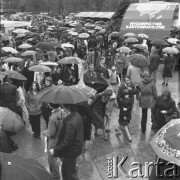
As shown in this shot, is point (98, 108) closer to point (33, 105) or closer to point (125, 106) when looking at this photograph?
point (125, 106)

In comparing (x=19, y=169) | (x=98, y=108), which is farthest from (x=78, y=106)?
(x=19, y=169)

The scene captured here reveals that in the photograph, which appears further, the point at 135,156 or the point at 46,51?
the point at 46,51

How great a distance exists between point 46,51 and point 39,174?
9638mm

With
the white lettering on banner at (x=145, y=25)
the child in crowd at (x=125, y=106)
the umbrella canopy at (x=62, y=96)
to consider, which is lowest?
the child in crowd at (x=125, y=106)

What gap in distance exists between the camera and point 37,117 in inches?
287

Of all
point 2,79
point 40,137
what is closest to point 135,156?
point 40,137

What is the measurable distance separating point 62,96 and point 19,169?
2.14m

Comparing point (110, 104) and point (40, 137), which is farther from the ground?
point (110, 104)

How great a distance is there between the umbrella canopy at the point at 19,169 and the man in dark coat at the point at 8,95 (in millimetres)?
3706

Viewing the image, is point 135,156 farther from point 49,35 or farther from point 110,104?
point 49,35

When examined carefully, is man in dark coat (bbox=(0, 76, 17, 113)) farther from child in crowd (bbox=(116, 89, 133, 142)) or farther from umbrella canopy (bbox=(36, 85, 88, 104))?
child in crowd (bbox=(116, 89, 133, 142))

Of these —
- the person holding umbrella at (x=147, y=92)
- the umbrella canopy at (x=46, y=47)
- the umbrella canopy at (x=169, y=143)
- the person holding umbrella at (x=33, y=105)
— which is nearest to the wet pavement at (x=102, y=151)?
the person holding umbrella at (x=33, y=105)

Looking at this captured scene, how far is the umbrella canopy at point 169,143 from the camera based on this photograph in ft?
11.7

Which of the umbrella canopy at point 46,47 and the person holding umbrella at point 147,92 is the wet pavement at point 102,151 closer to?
the person holding umbrella at point 147,92
